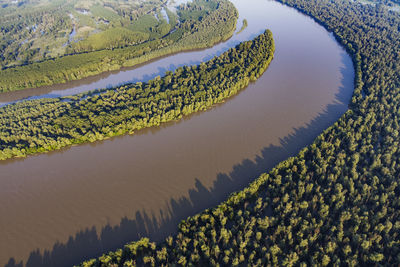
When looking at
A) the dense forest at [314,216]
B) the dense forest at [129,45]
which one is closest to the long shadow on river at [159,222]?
A: the dense forest at [314,216]

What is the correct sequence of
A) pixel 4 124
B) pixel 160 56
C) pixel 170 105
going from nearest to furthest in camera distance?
pixel 4 124 < pixel 170 105 < pixel 160 56

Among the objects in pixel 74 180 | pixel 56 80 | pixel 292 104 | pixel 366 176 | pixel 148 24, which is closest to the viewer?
pixel 366 176

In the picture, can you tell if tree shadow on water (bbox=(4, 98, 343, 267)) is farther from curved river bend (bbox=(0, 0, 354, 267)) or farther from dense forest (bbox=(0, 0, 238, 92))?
dense forest (bbox=(0, 0, 238, 92))

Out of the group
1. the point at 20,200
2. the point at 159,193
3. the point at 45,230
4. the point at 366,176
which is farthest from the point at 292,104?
the point at 20,200

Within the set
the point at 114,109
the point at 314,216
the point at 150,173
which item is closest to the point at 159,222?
the point at 150,173

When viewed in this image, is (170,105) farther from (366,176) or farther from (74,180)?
(366,176)

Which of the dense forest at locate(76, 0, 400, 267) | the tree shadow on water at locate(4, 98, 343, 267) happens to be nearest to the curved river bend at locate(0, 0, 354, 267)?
the tree shadow on water at locate(4, 98, 343, 267)

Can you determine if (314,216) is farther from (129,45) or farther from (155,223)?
(129,45)
